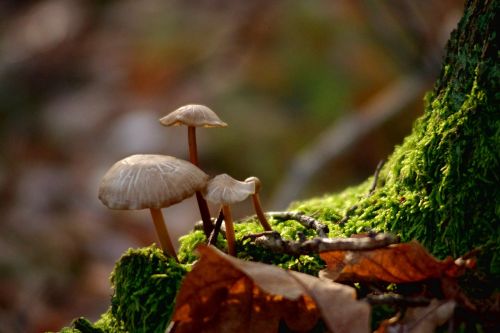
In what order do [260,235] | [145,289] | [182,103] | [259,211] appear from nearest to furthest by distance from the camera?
[145,289]
[260,235]
[259,211]
[182,103]

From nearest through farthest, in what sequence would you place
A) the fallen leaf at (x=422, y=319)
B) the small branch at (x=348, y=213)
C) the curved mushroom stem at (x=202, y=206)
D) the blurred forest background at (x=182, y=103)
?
the fallen leaf at (x=422, y=319), the curved mushroom stem at (x=202, y=206), the small branch at (x=348, y=213), the blurred forest background at (x=182, y=103)

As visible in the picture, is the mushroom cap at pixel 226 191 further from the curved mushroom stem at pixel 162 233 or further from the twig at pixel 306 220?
the twig at pixel 306 220

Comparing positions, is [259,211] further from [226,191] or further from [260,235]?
[226,191]

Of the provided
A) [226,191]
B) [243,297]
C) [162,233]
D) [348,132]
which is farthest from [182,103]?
[243,297]

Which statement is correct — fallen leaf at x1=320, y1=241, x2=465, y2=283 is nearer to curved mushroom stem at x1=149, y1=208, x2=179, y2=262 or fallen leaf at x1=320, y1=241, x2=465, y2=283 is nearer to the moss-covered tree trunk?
the moss-covered tree trunk

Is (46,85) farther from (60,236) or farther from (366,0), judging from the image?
(366,0)

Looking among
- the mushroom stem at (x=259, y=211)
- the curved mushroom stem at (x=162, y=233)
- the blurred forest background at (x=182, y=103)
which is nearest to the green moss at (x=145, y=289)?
the curved mushroom stem at (x=162, y=233)
